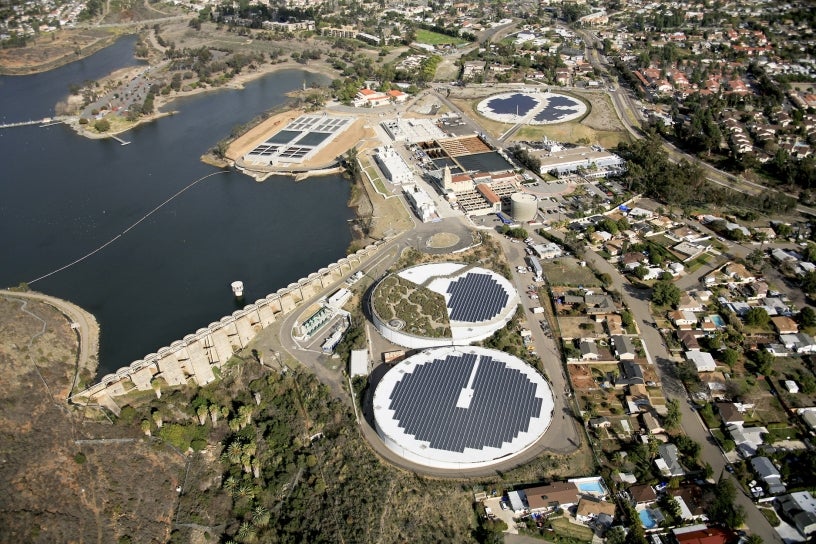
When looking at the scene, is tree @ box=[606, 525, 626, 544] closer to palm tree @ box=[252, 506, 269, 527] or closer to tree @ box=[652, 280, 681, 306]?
palm tree @ box=[252, 506, 269, 527]

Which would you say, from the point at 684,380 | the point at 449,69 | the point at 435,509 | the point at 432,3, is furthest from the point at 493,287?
the point at 432,3

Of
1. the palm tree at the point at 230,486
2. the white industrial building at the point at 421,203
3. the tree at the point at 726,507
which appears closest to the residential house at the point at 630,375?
the tree at the point at 726,507

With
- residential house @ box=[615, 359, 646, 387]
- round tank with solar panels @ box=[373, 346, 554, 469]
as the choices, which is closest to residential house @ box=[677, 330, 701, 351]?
residential house @ box=[615, 359, 646, 387]

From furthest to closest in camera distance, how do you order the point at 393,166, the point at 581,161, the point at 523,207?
the point at 581,161 → the point at 393,166 → the point at 523,207

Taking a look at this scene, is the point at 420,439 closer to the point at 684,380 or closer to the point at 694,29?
the point at 684,380

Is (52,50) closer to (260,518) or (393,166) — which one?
(393,166)

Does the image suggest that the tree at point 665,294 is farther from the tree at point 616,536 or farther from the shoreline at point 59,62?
the shoreline at point 59,62

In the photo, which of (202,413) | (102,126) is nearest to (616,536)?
(202,413)
